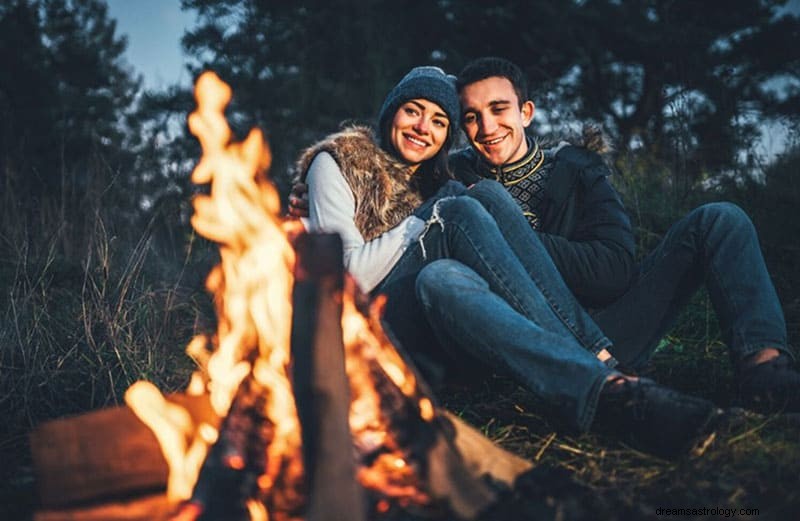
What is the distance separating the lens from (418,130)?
3.38 meters

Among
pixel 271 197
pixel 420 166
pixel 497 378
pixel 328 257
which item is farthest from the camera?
pixel 420 166

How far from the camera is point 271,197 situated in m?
2.10

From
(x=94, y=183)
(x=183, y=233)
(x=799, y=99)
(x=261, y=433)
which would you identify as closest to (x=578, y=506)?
(x=261, y=433)

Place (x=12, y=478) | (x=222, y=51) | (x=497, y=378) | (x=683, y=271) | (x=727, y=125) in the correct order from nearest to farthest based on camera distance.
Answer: (x=12, y=478) → (x=683, y=271) → (x=497, y=378) → (x=727, y=125) → (x=222, y=51)

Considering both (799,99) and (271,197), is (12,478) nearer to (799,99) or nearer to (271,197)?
(271,197)

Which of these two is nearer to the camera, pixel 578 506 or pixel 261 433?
pixel 578 506

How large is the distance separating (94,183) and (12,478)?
3.29 metres

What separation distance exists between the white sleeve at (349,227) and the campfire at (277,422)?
0.74 meters

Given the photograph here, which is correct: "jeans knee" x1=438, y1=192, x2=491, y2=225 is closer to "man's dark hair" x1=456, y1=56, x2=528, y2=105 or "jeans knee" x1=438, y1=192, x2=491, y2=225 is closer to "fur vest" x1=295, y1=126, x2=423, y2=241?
"fur vest" x1=295, y1=126, x2=423, y2=241

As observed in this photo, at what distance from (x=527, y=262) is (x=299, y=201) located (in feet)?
4.04

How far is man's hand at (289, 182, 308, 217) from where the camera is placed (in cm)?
308

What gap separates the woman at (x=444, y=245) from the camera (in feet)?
6.93

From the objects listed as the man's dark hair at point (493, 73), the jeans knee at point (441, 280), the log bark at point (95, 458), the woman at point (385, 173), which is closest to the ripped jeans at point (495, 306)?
the jeans knee at point (441, 280)

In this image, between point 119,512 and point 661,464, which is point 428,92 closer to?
point 661,464
